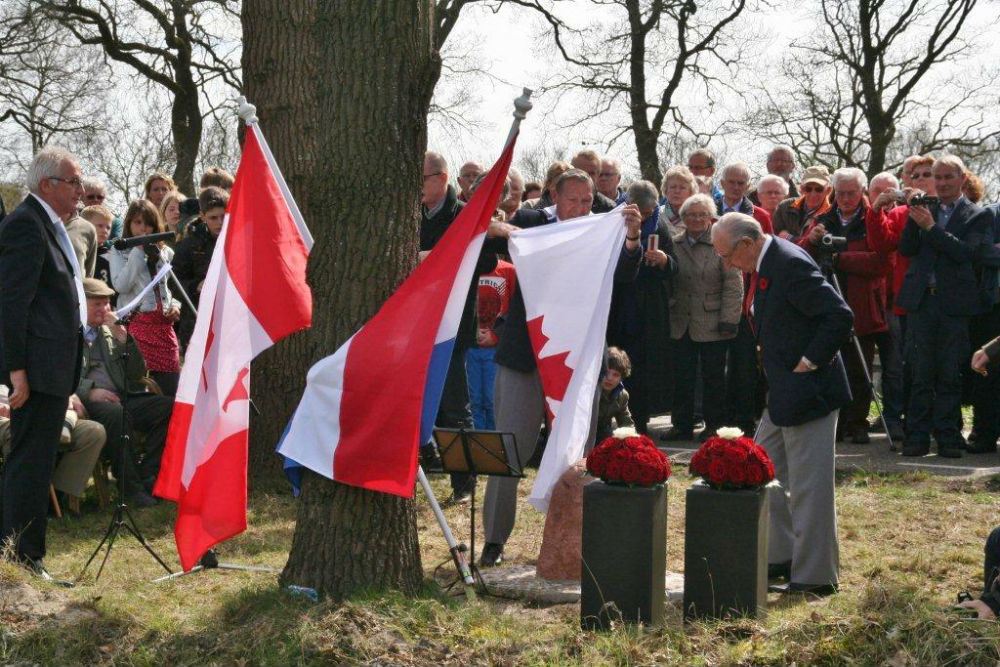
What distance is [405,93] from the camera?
5.79m

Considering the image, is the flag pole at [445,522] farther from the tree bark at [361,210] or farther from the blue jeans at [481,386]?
the blue jeans at [481,386]

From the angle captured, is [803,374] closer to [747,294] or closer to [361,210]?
[747,294]

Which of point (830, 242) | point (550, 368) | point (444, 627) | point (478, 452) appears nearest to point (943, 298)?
point (830, 242)

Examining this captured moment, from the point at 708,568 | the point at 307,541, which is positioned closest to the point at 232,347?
the point at 307,541

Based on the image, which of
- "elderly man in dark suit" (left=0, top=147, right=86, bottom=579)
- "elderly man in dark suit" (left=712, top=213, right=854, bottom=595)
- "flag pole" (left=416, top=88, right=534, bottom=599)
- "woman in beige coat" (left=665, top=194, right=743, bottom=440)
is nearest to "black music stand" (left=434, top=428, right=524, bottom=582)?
"flag pole" (left=416, top=88, right=534, bottom=599)

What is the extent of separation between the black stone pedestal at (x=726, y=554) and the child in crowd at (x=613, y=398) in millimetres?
1958

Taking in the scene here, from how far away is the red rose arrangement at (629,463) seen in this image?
17.9 ft

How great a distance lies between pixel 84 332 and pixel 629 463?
137 inches

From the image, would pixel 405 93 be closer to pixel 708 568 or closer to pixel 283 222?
pixel 283 222

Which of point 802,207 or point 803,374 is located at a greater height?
point 802,207

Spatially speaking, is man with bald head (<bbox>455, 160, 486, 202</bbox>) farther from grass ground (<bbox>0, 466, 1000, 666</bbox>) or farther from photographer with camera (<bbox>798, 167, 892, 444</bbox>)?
grass ground (<bbox>0, 466, 1000, 666</bbox>)

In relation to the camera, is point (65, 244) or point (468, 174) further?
point (468, 174)

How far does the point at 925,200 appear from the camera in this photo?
30.5ft

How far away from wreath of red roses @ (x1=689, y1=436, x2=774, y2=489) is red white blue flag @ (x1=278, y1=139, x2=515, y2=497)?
1.35 metres
